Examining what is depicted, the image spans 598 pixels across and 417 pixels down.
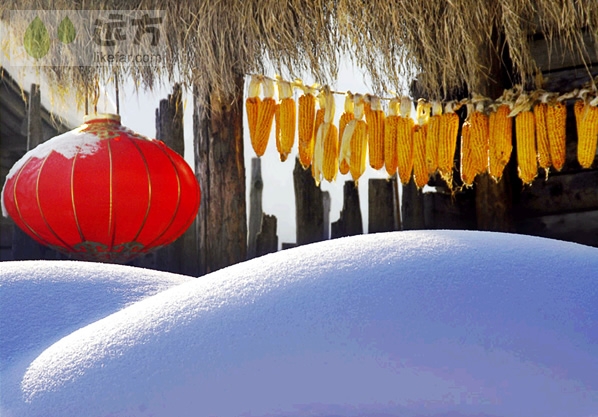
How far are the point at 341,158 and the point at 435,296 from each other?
3.91m

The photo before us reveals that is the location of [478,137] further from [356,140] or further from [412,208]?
[412,208]

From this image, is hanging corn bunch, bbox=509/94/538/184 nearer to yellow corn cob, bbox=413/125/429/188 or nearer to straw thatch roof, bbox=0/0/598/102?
straw thatch roof, bbox=0/0/598/102

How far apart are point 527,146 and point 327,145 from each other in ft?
4.10

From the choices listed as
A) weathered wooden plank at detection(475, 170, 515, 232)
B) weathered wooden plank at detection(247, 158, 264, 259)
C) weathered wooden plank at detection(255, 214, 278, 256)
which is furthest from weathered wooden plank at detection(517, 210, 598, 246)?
weathered wooden plank at detection(247, 158, 264, 259)

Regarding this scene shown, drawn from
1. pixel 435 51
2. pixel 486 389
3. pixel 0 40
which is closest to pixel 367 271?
pixel 486 389

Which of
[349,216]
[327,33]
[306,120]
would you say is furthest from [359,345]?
[349,216]

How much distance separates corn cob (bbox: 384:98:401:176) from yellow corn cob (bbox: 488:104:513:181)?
0.60 metres

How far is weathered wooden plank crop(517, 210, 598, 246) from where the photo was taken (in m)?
5.60

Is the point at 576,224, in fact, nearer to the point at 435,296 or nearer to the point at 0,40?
the point at 0,40

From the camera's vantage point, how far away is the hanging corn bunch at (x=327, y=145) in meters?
4.87

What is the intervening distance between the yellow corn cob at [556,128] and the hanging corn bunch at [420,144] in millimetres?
761

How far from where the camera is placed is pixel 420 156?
16.3 feet

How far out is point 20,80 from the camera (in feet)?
17.4

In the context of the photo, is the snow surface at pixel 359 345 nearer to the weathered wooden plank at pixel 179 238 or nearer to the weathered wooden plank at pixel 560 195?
the weathered wooden plank at pixel 179 238
